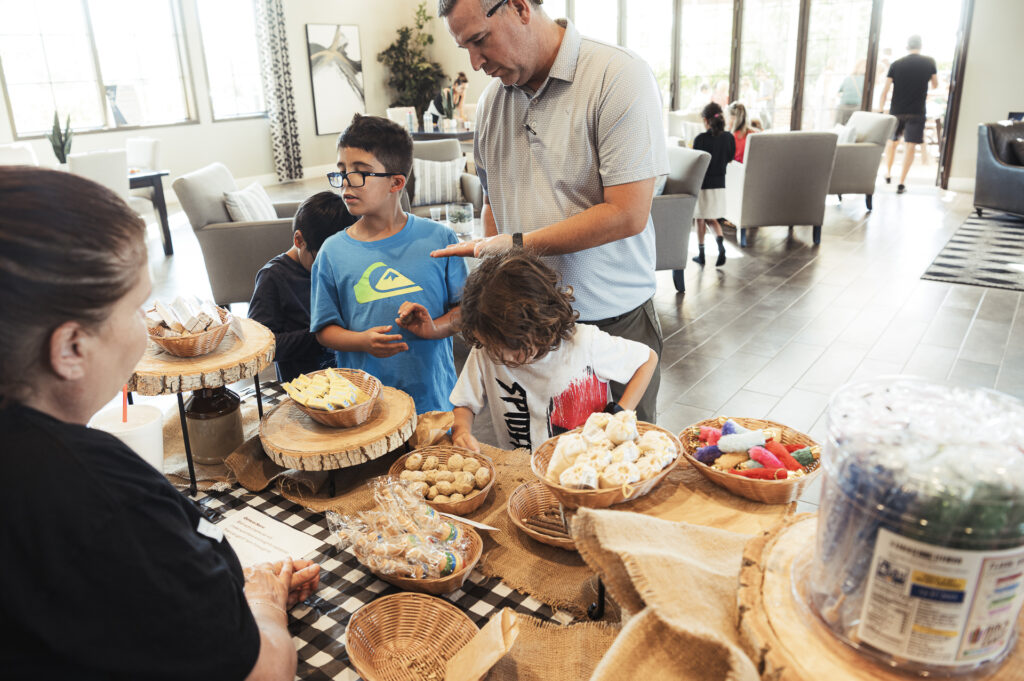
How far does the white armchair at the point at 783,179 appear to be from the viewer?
6125mm

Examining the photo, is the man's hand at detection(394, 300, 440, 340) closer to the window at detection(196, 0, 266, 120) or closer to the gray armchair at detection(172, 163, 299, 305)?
the gray armchair at detection(172, 163, 299, 305)

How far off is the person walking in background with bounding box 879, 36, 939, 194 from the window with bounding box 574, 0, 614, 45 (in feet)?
12.4

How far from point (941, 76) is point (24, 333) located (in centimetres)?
981

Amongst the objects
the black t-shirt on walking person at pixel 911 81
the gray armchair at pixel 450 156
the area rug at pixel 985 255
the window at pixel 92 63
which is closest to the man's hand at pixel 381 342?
the gray armchair at pixel 450 156

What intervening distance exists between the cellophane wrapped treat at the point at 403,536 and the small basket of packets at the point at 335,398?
0.18 m

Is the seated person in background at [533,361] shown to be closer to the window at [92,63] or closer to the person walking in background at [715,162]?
the person walking in background at [715,162]

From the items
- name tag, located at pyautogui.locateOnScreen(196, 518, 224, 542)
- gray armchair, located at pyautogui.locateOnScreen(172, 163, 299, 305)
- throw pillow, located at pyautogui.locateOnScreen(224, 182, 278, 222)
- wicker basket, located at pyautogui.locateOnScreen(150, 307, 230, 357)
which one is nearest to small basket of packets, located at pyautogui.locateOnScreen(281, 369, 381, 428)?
wicker basket, located at pyautogui.locateOnScreen(150, 307, 230, 357)

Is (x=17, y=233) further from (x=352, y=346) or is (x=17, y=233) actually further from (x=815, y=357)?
(x=815, y=357)

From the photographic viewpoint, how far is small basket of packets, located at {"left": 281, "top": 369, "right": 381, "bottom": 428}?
4.68ft

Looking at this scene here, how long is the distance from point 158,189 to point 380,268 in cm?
523

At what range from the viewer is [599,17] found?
10258mm

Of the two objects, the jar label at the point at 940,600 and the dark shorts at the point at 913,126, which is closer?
the jar label at the point at 940,600

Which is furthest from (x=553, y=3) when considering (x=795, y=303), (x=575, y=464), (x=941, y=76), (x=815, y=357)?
(x=575, y=464)

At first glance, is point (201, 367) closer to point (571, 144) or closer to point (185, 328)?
point (185, 328)
